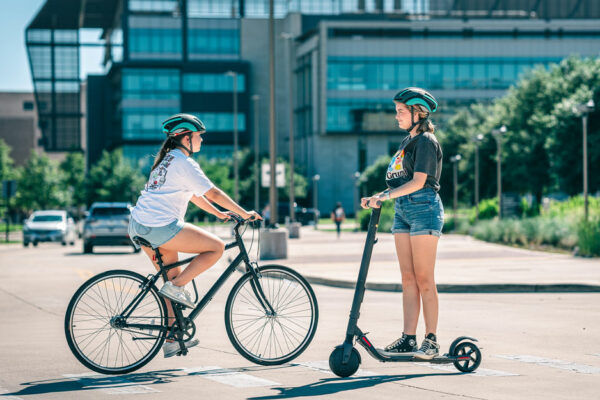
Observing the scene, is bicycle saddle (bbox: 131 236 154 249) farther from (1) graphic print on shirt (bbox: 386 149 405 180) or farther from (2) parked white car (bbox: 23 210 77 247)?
(2) parked white car (bbox: 23 210 77 247)

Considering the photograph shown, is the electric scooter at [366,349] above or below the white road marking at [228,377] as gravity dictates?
above

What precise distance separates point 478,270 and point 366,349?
1279cm

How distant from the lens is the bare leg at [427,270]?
7.05 m

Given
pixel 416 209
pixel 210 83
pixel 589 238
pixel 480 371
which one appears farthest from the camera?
pixel 210 83

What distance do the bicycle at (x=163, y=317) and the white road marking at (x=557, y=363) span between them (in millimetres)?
1766

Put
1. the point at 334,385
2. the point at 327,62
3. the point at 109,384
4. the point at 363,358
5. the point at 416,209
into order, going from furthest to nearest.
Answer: the point at 327,62 → the point at 363,358 → the point at 416,209 → the point at 109,384 → the point at 334,385

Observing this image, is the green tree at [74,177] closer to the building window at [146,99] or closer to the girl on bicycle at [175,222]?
Answer: the building window at [146,99]

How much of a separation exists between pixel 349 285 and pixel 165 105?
83353 millimetres

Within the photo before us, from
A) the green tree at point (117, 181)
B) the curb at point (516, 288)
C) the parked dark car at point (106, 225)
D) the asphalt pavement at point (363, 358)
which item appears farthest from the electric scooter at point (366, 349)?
the green tree at point (117, 181)

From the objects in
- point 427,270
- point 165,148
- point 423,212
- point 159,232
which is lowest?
point 427,270

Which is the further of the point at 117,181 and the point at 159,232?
the point at 117,181

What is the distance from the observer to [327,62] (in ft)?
295

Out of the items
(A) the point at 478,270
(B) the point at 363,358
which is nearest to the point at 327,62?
(A) the point at 478,270

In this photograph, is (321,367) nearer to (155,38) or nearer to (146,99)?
(146,99)
